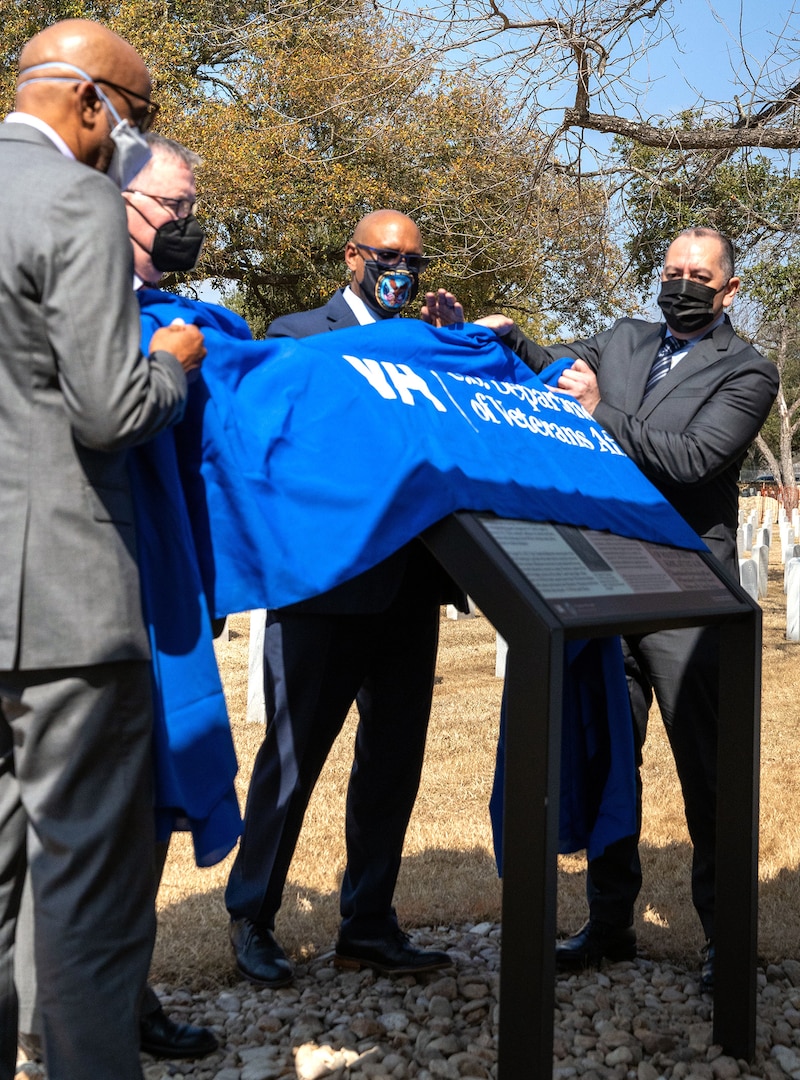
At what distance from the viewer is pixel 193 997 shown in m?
3.45

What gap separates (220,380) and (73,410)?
71 cm

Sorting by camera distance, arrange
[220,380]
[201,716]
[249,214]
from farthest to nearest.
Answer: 1. [249,214]
2. [220,380]
3. [201,716]

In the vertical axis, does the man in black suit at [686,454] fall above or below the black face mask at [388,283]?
below

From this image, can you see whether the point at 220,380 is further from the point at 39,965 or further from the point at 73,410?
the point at 39,965

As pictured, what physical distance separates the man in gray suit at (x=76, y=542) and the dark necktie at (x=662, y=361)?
2183mm

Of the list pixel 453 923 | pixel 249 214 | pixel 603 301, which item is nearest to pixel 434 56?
pixel 603 301

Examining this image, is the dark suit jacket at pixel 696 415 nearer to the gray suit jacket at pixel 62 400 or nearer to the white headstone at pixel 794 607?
the gray suit jacket at pixel 62 400

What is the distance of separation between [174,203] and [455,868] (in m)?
3.19

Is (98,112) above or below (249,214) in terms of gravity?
below

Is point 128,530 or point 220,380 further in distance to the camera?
point 220,380

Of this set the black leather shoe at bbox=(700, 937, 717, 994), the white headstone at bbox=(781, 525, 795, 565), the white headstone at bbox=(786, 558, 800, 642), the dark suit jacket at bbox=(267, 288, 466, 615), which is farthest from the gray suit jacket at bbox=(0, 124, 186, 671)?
the white headstone at bbox=(781, 525, 795, 565)

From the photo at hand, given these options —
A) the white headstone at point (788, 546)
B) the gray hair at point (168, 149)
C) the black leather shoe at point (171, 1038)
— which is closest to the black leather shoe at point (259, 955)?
the black leather shoe at point (171, 1038)

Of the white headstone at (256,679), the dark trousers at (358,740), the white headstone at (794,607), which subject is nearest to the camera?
the dark trousers at (358,740)

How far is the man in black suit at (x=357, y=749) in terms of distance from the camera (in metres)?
3.47
